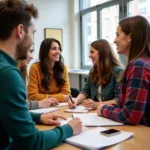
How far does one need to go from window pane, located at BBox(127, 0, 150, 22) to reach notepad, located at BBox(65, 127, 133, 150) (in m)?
2.84

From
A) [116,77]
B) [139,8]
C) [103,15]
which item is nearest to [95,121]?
[116,77]

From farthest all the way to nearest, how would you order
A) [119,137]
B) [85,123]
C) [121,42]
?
[121,42] < [85,123] < [119,137]

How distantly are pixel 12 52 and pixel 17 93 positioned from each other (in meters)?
0.23

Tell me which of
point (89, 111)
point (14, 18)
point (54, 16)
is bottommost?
point (89, 111)

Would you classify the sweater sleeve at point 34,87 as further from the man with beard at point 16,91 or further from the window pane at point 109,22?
the window pane at point 109,22

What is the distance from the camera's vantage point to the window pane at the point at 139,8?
3.53 meters

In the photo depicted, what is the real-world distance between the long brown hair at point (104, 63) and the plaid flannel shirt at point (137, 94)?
0.77m

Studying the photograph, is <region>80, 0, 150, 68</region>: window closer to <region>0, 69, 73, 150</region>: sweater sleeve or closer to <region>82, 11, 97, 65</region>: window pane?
<region>82, 11, 97, 65</region>: window pane

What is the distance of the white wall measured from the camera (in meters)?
4.74

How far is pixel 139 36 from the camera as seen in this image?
4.51ft

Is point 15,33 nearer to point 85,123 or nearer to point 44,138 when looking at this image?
point 44,138

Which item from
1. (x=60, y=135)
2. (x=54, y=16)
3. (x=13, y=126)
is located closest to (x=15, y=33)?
(x=13, y=126)

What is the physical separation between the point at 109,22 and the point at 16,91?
3793 millimetres

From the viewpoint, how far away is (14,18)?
990 mm
